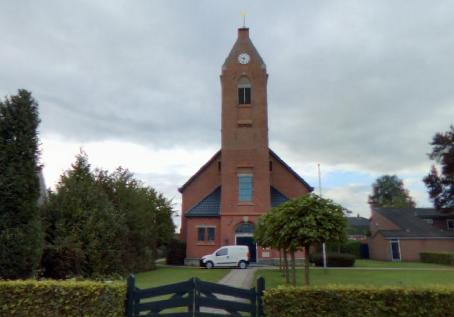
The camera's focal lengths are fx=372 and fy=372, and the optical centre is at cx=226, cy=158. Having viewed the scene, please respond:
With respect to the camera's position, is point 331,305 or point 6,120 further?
point 6,120

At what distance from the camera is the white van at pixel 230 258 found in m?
30.5

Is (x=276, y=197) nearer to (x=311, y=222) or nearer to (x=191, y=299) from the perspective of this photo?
(x=311, y=222)

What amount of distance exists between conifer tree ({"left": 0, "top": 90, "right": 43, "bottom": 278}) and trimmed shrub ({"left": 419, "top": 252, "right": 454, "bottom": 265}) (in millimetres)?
37607

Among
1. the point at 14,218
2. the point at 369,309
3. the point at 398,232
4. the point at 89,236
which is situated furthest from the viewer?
the point at 398,232

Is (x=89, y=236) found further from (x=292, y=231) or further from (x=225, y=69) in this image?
(x=225, y=69)

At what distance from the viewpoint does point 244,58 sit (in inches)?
1474

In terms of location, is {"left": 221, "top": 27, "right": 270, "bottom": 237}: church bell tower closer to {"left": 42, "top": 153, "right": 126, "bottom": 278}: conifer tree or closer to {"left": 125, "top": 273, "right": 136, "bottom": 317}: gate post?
{"left": 42, "top": 153, "right": 126, "bottom": 278}: conifer tree

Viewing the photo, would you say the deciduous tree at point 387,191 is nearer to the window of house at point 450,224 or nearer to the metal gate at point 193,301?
the window of house at point 450,224

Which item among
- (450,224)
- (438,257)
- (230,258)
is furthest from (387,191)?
(230,258)

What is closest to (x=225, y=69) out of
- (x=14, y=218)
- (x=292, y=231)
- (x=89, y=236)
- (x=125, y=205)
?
(x=125, y=205)

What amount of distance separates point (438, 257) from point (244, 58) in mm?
28698

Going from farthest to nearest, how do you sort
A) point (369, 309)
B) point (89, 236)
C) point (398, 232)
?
point (398, 232) < point (89, 236) < point (369, 309)

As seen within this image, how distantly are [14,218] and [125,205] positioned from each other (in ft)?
43.9

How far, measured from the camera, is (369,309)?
23.8 feet
